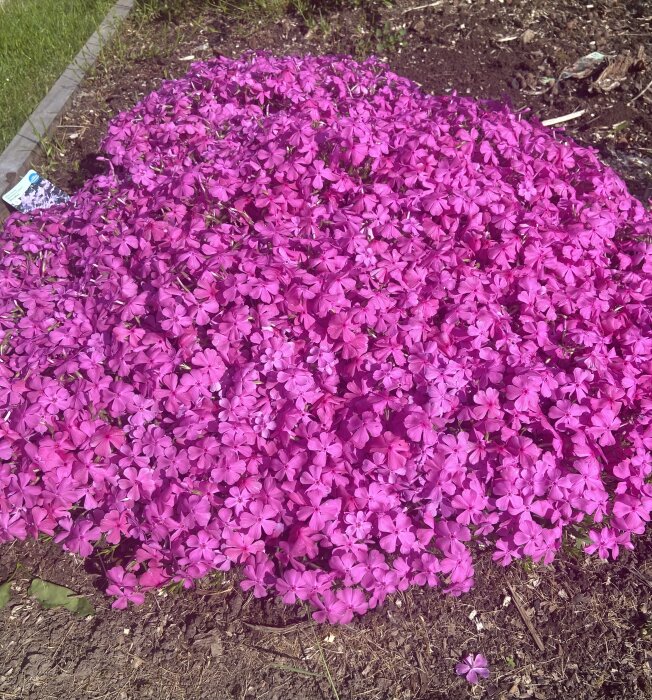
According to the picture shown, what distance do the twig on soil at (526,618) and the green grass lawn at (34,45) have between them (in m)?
4.16

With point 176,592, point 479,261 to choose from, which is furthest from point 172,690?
point 479,261

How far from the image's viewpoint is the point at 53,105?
482 centimetres

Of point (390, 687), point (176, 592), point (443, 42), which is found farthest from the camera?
point (443, 42)

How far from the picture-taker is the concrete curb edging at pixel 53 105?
4.36 m

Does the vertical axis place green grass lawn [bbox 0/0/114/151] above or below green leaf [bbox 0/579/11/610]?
above

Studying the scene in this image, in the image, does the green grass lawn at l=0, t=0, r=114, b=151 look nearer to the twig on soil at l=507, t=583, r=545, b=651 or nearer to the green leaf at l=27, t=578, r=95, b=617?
the green leaf at l=27, t=578, r=95, b=617

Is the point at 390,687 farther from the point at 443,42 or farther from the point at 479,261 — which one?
the point at 443,42

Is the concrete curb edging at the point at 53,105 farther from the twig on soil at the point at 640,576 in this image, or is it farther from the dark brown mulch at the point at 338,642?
the twig on soil at the point at 640,576

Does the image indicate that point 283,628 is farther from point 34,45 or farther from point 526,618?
point 34,45

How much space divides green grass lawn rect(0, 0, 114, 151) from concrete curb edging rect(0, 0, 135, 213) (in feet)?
0.22

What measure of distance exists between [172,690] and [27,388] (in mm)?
1210

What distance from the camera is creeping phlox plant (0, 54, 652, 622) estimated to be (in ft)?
7.39

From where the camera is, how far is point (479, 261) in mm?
2785

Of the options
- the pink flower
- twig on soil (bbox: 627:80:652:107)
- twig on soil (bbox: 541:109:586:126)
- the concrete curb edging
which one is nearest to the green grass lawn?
the concrete curb edging
